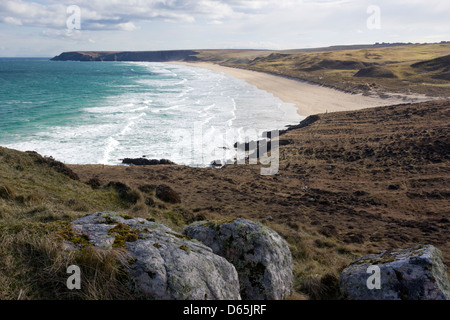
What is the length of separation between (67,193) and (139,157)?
1390cm

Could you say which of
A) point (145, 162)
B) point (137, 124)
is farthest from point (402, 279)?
point (137, 124)

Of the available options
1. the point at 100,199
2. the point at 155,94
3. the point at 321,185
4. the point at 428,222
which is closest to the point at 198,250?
the point at 100,199

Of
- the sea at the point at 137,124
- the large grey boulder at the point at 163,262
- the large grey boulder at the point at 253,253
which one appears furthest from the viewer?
the sea at the point at 137,124

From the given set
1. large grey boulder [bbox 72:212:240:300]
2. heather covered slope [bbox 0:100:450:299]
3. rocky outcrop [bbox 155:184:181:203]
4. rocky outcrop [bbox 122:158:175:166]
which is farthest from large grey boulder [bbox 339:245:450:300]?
rocky outcrop [bbox 122:158:175:166]

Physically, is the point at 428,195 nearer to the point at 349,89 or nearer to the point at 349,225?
the point at 349,225

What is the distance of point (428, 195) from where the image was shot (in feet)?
47.1

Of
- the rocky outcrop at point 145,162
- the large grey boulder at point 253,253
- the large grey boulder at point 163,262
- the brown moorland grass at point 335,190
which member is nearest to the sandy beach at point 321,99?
the brown moorland grass at point 335,190

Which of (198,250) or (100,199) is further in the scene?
(100,199)

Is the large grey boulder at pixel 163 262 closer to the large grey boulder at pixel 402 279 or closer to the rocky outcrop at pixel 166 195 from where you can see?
the large grey boulder at pixel 402 279

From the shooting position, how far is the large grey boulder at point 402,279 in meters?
4.36

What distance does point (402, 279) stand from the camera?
450cm

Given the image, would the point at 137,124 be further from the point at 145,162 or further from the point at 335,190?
the point at 335,190

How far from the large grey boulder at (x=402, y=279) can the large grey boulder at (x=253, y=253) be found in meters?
1.00

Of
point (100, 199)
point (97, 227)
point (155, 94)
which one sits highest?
point (155, 94)
